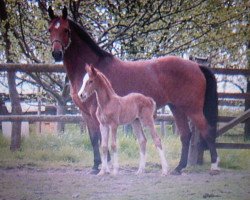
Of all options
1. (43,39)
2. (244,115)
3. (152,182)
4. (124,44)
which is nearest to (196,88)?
(244,115)

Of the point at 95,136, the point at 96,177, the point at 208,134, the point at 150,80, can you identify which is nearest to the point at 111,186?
the point at 96,177

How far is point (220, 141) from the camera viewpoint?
152 cm

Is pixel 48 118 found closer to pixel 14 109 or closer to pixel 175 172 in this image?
pixel 14 109

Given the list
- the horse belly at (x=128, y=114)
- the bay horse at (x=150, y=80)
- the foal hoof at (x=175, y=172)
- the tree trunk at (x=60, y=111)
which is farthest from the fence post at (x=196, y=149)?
the tree trunk at (x=60, y=111)

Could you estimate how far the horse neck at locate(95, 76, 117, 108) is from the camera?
1.20 m

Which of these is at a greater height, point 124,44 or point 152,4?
point 152,4

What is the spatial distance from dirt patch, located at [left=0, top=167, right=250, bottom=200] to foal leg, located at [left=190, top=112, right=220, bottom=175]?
111 millimetres

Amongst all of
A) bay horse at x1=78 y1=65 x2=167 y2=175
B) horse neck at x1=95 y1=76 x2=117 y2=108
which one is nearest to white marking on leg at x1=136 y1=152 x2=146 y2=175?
bay horse at x1=78 y1=65 x2=167 y2=175

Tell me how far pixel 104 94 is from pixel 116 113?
0.24 feet

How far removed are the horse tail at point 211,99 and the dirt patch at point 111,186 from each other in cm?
26

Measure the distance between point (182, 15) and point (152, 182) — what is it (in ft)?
2.24

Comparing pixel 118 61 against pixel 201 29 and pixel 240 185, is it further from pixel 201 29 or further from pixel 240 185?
pixel 240 185

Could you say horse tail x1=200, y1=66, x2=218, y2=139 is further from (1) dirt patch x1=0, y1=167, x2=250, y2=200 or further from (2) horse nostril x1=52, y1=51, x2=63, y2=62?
(2) horse nostril x1=52, y1=51, x2=63, y2=62

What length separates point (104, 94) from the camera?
1211 mm
